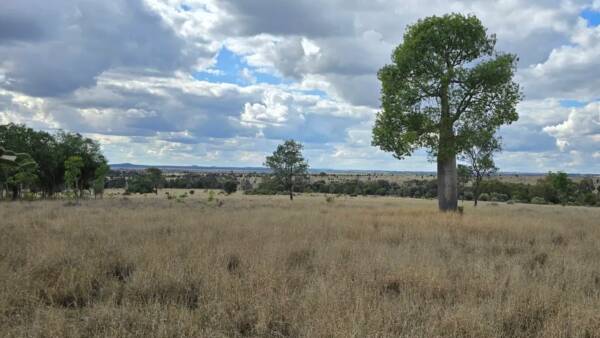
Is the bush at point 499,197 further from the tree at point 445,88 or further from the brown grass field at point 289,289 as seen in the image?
the brown grass field at point 289,289

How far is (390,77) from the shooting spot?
68.6ft

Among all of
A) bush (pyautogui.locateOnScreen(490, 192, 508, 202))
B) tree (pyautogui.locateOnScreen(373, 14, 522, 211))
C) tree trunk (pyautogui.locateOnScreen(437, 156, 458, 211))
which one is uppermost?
tree (pyautogui.locateOnScreen(373, 14, 522, 211))

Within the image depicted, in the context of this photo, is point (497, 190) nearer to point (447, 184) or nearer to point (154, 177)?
point (447, 184)

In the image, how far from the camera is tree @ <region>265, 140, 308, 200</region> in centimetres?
5462

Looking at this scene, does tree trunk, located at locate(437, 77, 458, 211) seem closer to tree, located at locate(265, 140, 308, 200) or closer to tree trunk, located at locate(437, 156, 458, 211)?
tree trunk, located at locate(437, 156, 458, 211)

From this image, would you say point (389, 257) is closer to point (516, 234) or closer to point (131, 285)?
point (131, 285)

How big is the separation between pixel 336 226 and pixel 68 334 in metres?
10.6

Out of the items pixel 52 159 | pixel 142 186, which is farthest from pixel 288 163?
pixel 142 186

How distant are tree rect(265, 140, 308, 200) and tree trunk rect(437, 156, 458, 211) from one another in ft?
111

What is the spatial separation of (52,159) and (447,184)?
2000 inches

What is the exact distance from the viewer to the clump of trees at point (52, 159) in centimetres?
5022

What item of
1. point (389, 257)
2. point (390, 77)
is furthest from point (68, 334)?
point (390, 77)

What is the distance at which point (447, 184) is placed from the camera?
21.3m

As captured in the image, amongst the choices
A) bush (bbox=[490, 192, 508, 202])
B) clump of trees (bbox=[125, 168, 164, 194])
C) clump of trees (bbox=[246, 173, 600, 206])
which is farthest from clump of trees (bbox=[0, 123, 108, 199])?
bush (bbox=[490, 192, 508, 202])
